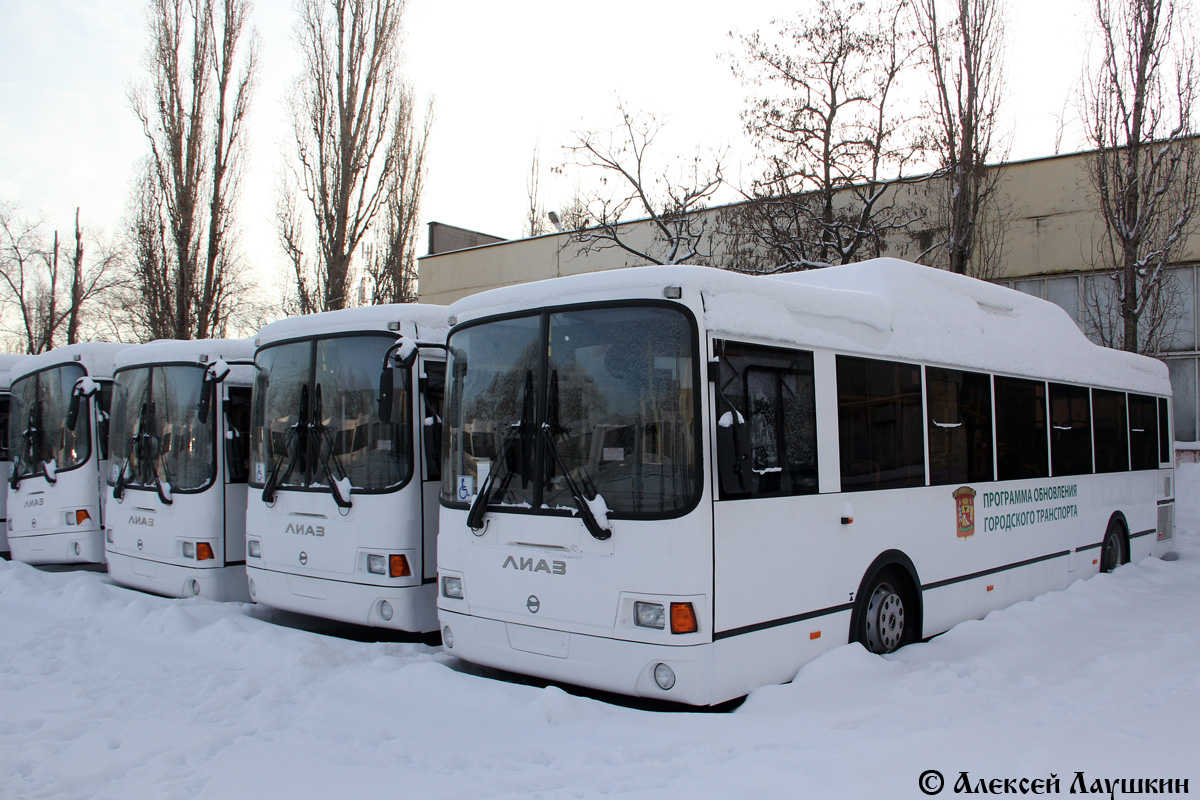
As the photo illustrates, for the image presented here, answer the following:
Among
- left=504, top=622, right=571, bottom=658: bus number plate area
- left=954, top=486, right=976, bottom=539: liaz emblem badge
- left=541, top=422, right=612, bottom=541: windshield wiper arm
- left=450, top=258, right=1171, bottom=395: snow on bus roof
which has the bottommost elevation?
left=504, top=622, right=571, bottom=658: bus number plate area

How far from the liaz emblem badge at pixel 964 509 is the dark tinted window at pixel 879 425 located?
2.17 ft

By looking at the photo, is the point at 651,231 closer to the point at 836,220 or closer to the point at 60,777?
the point at 836,220

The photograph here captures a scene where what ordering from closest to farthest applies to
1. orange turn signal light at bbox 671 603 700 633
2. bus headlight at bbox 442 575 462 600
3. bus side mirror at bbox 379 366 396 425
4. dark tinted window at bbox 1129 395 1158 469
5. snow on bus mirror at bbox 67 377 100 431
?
orange turn signal light at bbox 671 603 700 633, bus headlight at bbox 442 575 462 600, bus side mirror at bbox 379 366 396 425, snow on bus mirror at bbox 67 377 100 431, dark tinted window at bbox 1129 395 1158 469

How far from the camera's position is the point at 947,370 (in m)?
7.53

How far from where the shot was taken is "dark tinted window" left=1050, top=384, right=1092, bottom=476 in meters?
9.20

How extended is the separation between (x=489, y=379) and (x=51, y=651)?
4320 millimetres

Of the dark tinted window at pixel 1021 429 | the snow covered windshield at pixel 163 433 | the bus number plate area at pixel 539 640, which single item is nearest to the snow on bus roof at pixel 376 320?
the snow covered windshield at pixel 163 433

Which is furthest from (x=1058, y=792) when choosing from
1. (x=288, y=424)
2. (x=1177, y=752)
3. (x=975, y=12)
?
(x=975, y=12)

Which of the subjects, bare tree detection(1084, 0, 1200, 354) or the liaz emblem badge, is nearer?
the liaz emblem badge

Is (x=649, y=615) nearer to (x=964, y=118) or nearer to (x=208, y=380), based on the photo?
(x=208, y=380)

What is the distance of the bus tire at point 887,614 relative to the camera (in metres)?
6.32

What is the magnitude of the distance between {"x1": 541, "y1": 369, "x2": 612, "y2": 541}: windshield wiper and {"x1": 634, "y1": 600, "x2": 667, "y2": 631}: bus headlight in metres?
0.44

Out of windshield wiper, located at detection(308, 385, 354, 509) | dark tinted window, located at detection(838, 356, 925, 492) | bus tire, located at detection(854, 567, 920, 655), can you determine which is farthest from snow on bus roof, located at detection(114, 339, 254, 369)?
bus tire, located at detection(854, 567, 920, 655)

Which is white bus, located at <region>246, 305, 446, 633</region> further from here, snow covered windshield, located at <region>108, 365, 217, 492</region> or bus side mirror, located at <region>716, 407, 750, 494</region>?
bus side mirror, located at <region>716, 407, 750, 494</region>
